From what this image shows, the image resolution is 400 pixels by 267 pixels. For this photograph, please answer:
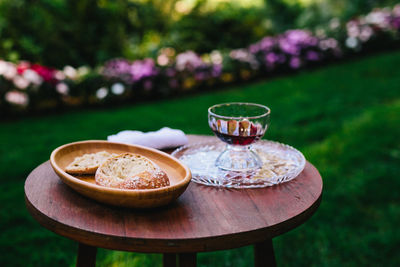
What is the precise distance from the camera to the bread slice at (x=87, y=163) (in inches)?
52.1

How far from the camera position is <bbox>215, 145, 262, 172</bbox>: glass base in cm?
147

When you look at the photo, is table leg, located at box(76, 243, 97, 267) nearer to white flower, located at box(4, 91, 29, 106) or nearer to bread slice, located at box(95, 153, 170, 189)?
bread slice, located at box(95, 153, 170, 189)

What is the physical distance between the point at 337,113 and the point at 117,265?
10.2 ft

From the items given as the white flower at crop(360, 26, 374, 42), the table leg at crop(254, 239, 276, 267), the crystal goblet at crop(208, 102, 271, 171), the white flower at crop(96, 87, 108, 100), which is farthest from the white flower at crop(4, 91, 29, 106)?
the white flower at crop(360, 26, 374, 42)

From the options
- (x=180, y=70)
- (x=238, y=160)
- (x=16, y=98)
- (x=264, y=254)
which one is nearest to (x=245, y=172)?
(x=238, y=160)

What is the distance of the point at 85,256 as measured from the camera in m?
1.49

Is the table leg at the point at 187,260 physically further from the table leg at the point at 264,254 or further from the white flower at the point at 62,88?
the white flower at the point at 62,88

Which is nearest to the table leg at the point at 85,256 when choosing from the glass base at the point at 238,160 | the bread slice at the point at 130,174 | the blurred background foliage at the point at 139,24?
the bread slice at the point at 130,174

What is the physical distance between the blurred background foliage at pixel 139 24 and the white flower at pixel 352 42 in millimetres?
1358

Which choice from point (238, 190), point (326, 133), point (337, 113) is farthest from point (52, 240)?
point (337, 113)

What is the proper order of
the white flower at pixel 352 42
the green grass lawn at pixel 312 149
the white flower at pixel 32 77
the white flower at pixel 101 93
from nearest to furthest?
the green grass lawn at pixel 312 149 → the white flower at pixel 32 77 → the white flower at pixel 101 93 → the white flower at pixel 352 42

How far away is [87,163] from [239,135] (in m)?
0.55

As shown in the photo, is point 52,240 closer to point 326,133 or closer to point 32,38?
point 326,133

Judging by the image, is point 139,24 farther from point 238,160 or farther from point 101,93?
point 238,160
